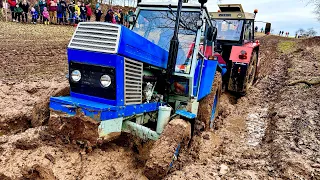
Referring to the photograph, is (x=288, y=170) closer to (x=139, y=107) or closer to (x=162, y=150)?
Result: (x=162, y=150)

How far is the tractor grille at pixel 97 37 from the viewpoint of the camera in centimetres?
341

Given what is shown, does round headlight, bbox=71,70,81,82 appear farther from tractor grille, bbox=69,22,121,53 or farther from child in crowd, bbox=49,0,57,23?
child in crowd, bbox=49,0,57,23

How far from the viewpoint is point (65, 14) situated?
1881cm

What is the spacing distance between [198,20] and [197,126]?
1796 millimetres

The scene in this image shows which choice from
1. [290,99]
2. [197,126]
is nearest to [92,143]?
[197,126]

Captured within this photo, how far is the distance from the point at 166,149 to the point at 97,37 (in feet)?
5.25

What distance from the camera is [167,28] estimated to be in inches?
190

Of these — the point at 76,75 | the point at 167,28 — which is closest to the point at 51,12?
the point at 167,28

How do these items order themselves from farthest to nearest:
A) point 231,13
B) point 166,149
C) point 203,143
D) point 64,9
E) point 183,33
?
point 64,9
point 231,13
point 203,143
point 183,33
point 166,149

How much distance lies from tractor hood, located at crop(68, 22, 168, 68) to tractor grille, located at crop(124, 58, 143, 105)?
0.09m

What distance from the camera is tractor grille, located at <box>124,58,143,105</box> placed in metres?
3.63

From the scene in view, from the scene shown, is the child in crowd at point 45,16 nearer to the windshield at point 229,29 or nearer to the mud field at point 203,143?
the mud field at point 203,143

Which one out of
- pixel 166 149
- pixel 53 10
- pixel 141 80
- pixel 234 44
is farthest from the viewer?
pixel 53 10

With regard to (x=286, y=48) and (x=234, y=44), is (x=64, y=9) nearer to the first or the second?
(x=234, y=44)
